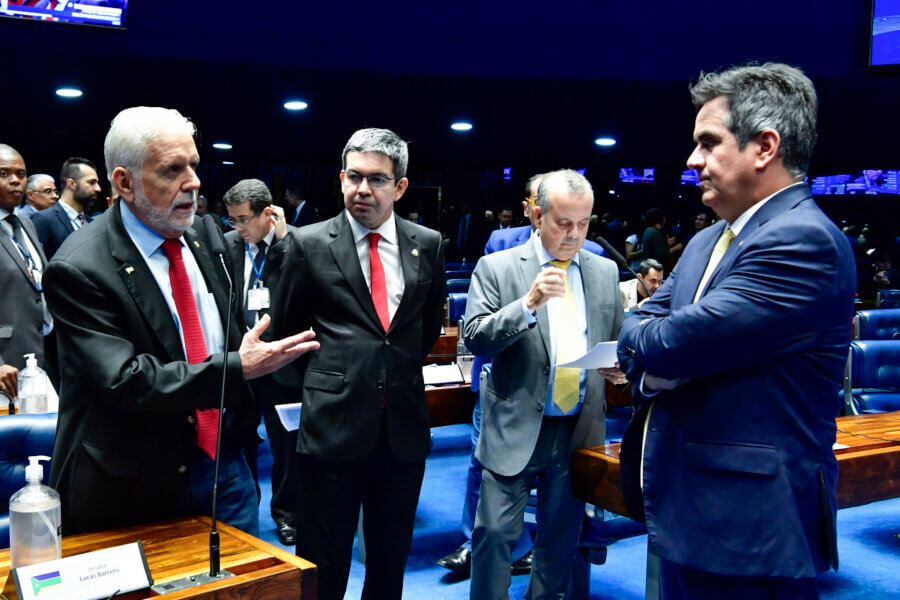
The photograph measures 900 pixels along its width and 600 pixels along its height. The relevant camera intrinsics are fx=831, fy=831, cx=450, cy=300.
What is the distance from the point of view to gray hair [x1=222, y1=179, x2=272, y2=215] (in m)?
4.31

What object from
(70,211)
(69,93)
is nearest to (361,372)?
(70,211)

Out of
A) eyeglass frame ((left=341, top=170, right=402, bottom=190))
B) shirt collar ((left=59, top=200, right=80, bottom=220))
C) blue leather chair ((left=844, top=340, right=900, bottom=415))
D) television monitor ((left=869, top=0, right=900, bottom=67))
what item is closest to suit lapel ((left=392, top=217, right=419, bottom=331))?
eyeglass frame ((left=341, top=170, right=402, bottom=190))

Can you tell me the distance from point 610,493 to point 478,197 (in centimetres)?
1201

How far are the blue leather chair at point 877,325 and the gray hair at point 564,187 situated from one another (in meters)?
2.85

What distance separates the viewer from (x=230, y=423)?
1989 mm

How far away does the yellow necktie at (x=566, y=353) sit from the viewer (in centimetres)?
270

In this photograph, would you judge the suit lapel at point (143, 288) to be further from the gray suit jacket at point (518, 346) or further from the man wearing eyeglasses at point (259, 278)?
the man wearing eyeglasses at point (259, 278)

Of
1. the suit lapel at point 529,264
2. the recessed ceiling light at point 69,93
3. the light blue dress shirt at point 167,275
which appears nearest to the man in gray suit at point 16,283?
the light blue dress shirt at point 167,275

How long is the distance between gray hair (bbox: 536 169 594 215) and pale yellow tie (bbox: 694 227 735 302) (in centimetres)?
81

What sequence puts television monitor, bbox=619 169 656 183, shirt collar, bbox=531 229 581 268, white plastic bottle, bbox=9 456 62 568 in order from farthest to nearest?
television monitor, bbox=619 169 656 183 → shirt collar, bbox=531 229 581 268 → white plastic bottle, bbox=9 456 62 568

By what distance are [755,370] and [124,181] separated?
141 cm

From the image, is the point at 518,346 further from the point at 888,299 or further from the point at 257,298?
the point at 888,299

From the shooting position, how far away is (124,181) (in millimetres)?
1862

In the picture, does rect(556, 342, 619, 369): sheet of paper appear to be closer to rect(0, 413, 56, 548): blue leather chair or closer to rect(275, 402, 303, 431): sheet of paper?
rect(275, 402, 303, 431): sheet of paper
